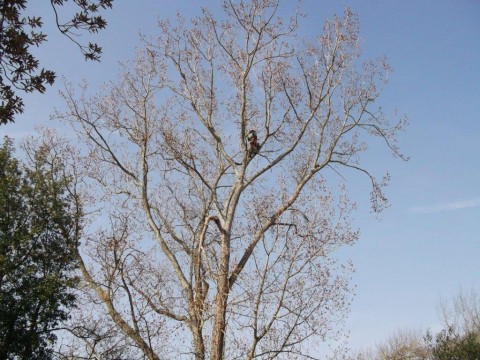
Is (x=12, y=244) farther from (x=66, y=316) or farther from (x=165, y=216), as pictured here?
(x=165, y=216)

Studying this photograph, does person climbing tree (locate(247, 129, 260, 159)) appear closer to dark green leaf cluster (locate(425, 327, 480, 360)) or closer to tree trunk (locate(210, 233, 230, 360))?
tree trunk (locate(210, 233, 230, 360))

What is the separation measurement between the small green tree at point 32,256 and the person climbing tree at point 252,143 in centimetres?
503

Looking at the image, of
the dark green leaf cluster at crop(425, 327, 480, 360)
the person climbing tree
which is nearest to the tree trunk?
the person climbing tree

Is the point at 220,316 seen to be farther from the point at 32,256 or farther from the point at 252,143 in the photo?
the point at 32,256

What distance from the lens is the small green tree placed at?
1009 cm

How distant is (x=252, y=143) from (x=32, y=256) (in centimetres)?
636

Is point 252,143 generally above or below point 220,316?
above

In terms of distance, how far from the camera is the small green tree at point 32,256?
1009 centimetres

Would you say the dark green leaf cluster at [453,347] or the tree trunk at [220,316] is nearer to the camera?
the tree trunk at [220,316]

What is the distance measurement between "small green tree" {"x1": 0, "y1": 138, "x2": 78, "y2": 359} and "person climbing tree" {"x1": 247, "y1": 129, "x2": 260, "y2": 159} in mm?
5028

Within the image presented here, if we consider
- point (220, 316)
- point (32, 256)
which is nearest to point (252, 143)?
point (220, 316)

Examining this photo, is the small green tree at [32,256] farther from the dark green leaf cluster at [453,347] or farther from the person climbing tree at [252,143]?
the dark green leaf cluster at [453,347]

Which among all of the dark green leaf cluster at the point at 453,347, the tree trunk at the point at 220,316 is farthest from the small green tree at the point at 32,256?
the dark green leaf cluster at the point at 453,347

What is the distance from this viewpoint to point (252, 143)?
9766 millimetres
